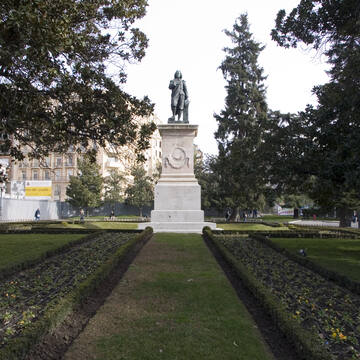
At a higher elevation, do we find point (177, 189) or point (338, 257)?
point (177, 189)

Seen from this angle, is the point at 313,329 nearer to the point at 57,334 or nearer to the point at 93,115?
the point at 57,334

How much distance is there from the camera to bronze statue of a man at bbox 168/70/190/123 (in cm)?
1900

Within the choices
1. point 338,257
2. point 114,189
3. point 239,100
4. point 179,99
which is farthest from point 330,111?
point 114,189

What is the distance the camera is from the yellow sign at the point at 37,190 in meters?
46.0

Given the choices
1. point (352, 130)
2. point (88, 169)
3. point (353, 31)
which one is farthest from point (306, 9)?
point (88, 169)

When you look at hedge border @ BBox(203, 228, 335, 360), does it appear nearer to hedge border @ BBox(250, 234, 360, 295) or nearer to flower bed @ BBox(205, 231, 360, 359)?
flower bed @ BBox(205, 231, 360, 359)

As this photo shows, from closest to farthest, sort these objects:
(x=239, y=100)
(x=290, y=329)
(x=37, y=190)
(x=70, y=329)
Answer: (x=290, y=329) → (x=70, y=329) → (x=239, y=100) → (x=37, y=190)

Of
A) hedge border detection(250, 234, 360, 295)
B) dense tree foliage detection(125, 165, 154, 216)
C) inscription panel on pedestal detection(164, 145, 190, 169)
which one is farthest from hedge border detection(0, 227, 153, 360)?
dense tree foliage detection(125, 165, 154, 216)

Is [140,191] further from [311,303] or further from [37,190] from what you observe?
[311,303]

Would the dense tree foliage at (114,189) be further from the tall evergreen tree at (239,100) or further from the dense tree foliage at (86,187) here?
the tall evergreen tree at (239,100)

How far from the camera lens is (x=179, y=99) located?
19156 mm

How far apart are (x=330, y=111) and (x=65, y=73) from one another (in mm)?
6811

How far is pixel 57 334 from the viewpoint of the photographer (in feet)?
13.2

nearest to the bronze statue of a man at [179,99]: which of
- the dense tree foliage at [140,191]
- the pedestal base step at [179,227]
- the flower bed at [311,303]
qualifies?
the pedestal base step at [179,227]
